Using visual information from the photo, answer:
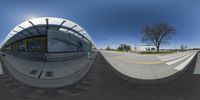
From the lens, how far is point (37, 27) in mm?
1439

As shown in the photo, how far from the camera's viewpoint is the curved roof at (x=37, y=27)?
144cm

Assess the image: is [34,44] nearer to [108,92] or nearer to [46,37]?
[46,37]

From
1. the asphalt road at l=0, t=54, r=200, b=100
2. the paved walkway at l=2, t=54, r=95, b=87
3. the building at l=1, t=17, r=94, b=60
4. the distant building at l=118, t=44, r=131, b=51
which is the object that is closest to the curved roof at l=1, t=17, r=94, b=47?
the building at l=1, t=17, r=94, b=60

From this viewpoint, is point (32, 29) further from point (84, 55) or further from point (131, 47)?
point (131, 47)

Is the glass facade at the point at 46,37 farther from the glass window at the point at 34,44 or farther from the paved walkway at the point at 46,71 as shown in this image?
the paved walkway at the point at 46,71

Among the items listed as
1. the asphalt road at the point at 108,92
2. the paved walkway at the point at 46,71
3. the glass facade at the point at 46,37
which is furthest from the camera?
the asphalt road at the point at 108,92

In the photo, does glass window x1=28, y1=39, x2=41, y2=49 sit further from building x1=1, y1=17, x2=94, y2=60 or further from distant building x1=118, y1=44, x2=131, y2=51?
distant building x1=118, y1=44, x2=131, y2=51

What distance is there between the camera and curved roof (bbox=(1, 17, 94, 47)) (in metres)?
1.44

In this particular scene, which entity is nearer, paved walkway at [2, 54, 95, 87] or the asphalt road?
paved walkway at [2, 54, 95, 87]

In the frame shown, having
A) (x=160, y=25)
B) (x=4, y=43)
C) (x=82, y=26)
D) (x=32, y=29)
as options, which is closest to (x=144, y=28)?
(x=160, y=25)

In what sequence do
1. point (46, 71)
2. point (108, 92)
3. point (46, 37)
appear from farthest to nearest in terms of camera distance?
point (108, 92)
point (46, 71)
point (46, 37)

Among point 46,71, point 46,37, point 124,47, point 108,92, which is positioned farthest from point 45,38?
point 108,92

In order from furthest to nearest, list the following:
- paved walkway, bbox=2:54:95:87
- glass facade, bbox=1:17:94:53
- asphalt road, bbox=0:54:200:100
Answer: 1. asphalt road, bbox=0:54:200:100
2. paved walkway, bbox=2:54:95:87
3. glass facade, bbox=1:17:94:53

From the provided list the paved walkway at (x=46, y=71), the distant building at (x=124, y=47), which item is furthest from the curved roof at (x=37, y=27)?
the distant building at (x=124, y=47)
